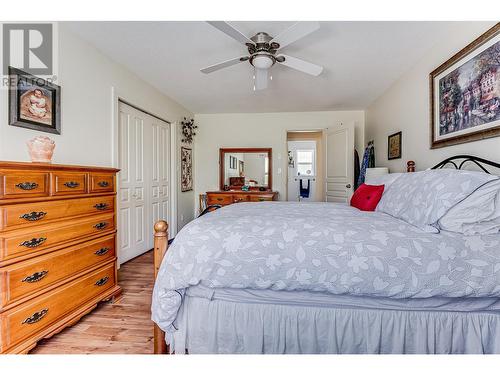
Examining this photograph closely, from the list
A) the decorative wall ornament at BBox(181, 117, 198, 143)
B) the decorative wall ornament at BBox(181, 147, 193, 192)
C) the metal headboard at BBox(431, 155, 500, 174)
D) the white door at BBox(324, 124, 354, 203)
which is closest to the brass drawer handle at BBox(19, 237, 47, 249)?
the metal headboard at BBox(431, 155, 500, 174)

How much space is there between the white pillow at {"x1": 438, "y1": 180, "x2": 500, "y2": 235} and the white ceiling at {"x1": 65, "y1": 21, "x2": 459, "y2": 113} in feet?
5.21

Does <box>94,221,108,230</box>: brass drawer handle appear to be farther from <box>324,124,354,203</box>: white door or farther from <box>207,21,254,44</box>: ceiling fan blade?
<box>324,124,354,203</box>: white door

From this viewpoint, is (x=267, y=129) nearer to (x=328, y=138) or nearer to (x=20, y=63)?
(x=328, y=138)

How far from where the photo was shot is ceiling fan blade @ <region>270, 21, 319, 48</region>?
1.73 metres

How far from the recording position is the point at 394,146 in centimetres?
331

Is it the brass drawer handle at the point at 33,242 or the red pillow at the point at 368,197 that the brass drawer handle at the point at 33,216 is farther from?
the red pillow at the point at 368,197

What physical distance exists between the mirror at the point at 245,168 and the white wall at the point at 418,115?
6.58 ft

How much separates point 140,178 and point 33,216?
199 cm

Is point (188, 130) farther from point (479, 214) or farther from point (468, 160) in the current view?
point (479, 214)

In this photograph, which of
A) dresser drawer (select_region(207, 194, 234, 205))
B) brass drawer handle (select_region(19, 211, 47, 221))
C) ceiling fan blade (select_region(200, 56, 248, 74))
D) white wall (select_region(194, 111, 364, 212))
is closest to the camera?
brass drawer handle (select_region(19, 211, 47, 221))

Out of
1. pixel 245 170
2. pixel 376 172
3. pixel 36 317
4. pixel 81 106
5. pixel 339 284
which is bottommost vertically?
pixel 36 317

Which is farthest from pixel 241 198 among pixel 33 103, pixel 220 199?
pixel 33 103

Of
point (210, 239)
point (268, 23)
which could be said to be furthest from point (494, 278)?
point (268, 23)
